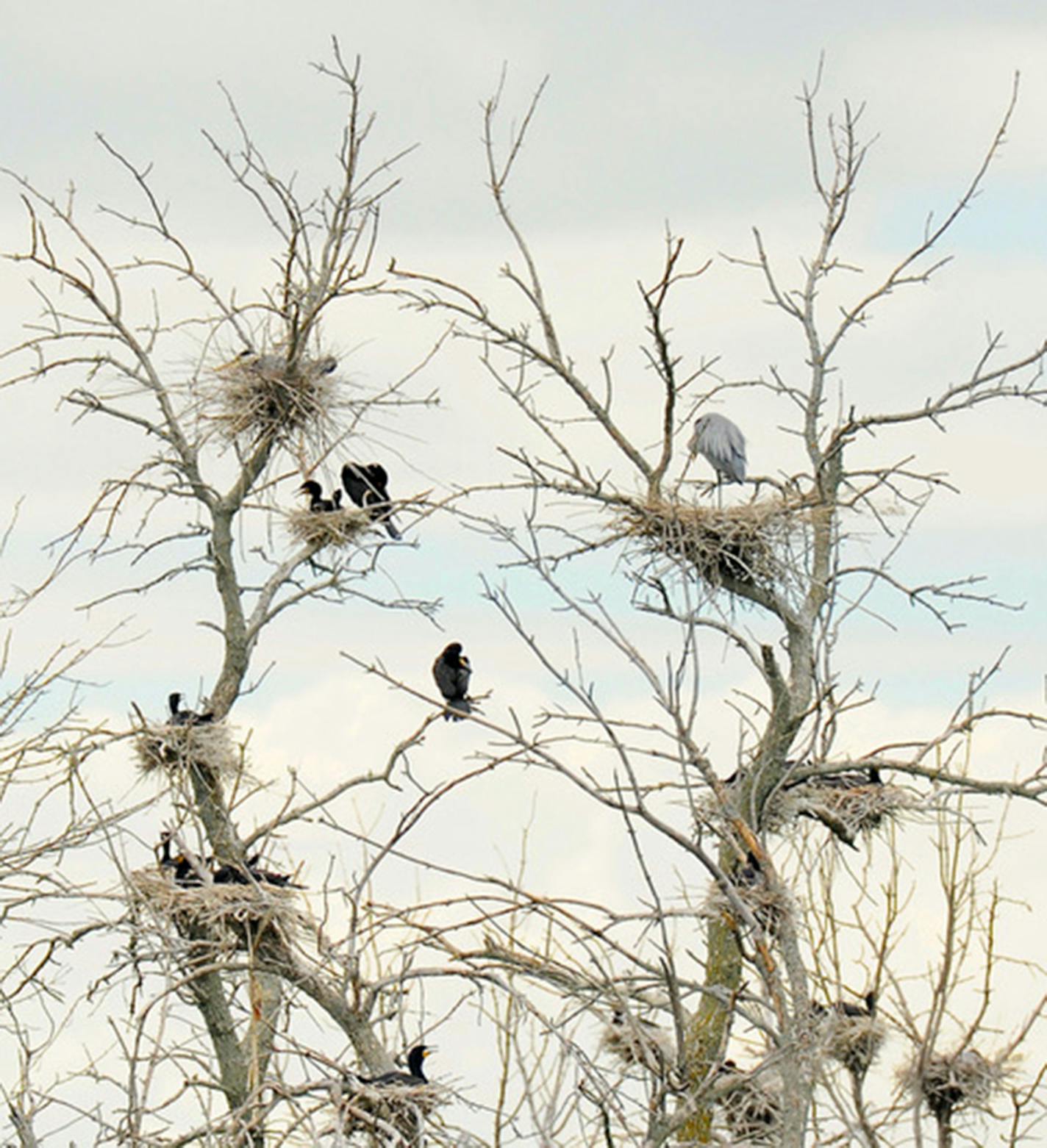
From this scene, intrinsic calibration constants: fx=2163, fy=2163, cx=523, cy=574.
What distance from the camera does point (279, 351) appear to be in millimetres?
13656

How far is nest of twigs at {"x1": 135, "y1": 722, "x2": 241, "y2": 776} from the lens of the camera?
44.4 feet

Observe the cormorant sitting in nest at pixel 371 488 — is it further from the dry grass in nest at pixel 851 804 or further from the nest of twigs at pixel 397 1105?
the nest of twigs at pixel 397 1105

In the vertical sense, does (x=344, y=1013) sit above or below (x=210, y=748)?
below

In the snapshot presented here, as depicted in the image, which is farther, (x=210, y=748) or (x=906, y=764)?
(x=210, y=748)

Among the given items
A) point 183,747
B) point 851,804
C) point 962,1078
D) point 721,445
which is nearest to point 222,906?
point 183,747

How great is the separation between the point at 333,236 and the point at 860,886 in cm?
517

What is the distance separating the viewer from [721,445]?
12.6 meters

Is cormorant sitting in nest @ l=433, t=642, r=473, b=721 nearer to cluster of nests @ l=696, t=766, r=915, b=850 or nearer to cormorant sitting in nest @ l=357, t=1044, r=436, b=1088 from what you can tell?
cluster of nests @ l=696, t=766, r=915, b=850

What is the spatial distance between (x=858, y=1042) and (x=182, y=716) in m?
4.65

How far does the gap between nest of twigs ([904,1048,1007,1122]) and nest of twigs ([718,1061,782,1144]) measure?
894 millimetres

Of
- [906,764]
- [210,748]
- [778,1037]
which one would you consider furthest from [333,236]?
[778,1037]

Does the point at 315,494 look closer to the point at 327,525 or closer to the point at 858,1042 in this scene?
the point at 327,525

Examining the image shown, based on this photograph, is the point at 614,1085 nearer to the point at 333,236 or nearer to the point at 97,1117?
the point at 97,1117

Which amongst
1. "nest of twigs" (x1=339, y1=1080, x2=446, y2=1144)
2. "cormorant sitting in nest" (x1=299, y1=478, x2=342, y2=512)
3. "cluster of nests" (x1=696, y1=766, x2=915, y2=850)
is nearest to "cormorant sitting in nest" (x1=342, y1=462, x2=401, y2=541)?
"cormorant sitting in nest" (x1=299, y1=478, x2=342, y2=512)
